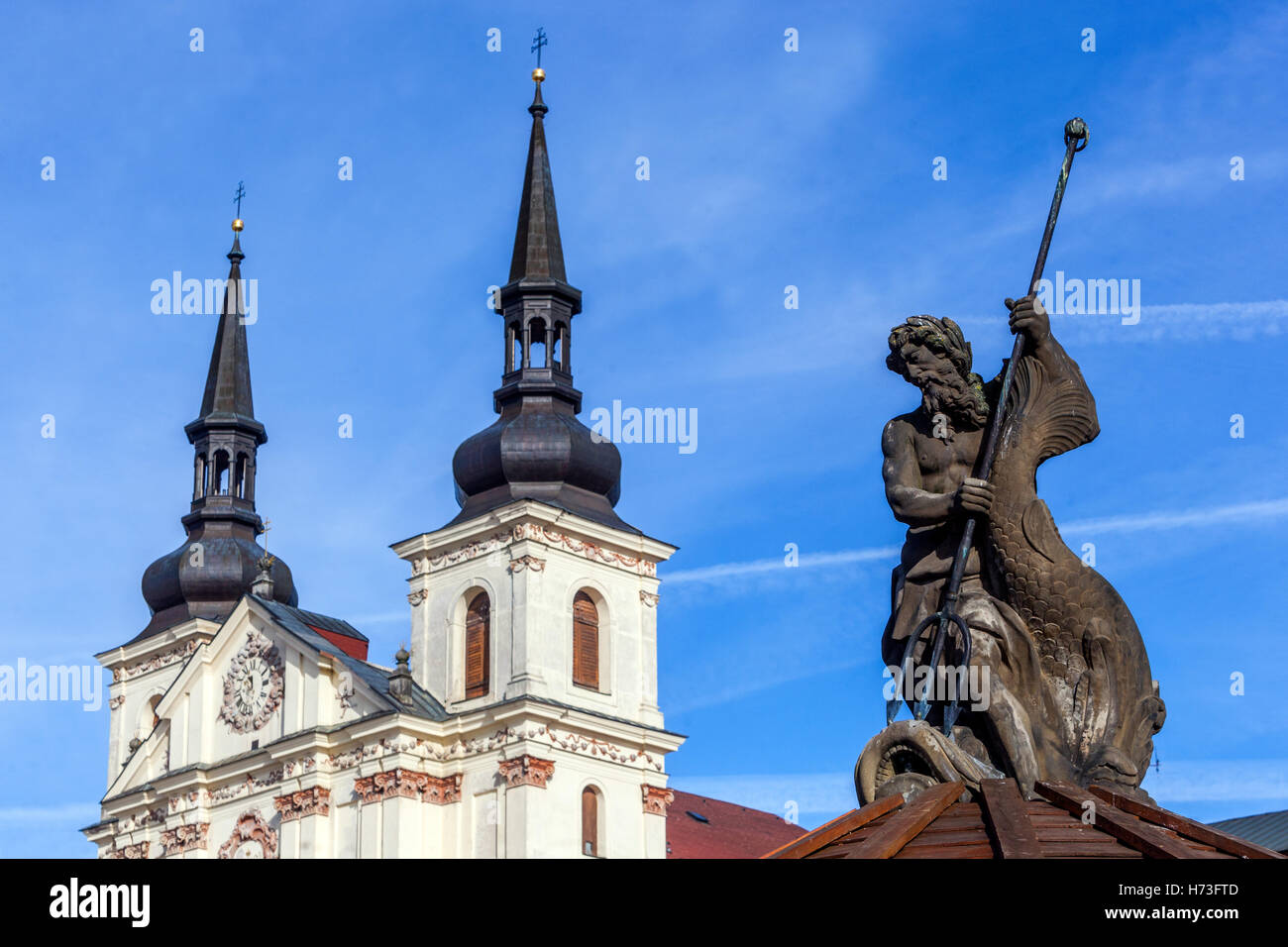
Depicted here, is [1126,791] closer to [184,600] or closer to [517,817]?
[517,817]

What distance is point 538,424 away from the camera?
54250 millimetres

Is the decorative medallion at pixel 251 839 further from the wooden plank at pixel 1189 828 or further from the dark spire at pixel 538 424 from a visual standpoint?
the wooden plank at pixel 1189 828

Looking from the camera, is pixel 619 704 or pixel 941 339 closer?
pixel 941 339

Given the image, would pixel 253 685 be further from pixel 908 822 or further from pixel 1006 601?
pixel 908 822

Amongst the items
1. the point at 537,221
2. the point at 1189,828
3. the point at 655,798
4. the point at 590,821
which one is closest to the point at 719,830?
the point at 655,798

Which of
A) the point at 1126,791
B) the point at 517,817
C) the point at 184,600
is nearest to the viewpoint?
the point at 1126,791

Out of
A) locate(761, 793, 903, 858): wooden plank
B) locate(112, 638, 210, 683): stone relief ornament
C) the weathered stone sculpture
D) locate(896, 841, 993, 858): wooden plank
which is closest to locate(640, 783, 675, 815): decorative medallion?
locate(112, 638, 210, 683): stone relief ornament

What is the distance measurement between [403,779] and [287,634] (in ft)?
17.6

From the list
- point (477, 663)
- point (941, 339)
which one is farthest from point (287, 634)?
point (941, 339)

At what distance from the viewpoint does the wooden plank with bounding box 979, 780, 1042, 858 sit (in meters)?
6.80

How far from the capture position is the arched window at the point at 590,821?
164 ft

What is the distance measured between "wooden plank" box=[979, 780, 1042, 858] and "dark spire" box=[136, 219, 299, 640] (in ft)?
169

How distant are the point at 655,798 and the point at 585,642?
4029 millimetres
